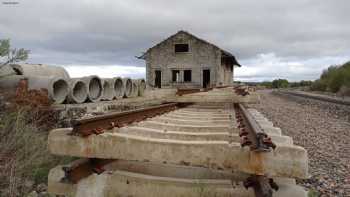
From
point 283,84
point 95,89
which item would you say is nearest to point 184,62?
point 95,89

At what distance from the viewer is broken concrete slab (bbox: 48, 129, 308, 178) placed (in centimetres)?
198

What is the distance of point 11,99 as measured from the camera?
6.04m

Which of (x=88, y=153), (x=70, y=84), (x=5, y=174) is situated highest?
(x=70, y=84)

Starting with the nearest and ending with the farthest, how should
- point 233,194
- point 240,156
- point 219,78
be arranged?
point 240,156, point 233,194, point 219,78

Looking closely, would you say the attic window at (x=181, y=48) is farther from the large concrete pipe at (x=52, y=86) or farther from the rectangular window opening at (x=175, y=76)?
the large concrete pipe at (x=52, y=86)

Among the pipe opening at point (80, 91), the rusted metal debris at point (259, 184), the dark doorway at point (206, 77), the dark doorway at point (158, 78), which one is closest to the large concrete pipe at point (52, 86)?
the pipe opening at point (80, 91)

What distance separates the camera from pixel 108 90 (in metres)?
10.8

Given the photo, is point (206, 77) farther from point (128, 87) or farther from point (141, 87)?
point (128, 87)

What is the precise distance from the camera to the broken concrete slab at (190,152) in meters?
1.98

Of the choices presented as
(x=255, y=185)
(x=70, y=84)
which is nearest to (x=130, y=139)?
(x=255, y=185)

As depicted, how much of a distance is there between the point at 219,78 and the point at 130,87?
16.6 meters

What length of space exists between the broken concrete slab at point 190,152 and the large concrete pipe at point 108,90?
25.9 feet

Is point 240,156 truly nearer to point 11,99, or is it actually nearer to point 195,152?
point 195,152

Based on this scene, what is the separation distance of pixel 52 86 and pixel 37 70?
353cm
